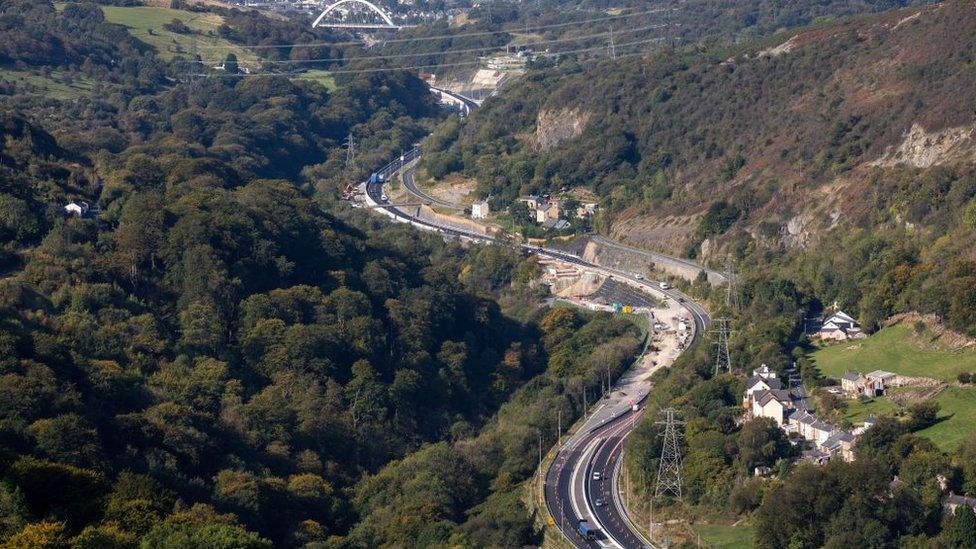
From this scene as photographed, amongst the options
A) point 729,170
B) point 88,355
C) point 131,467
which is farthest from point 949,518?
point 729,170

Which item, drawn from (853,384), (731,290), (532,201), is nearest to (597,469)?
(853,384)

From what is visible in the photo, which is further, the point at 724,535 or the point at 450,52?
the point at 450,52

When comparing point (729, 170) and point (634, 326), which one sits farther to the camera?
point (729, 170)

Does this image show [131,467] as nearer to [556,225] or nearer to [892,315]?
[892,315]

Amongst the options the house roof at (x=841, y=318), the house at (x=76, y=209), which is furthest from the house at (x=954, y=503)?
the house at (x=76, y=209)

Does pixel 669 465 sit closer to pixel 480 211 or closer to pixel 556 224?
pixel 556 224

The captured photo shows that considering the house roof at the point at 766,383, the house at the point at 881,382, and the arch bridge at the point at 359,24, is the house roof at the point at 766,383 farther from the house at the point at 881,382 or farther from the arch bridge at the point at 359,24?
the arch bridge at the point at 359,24
